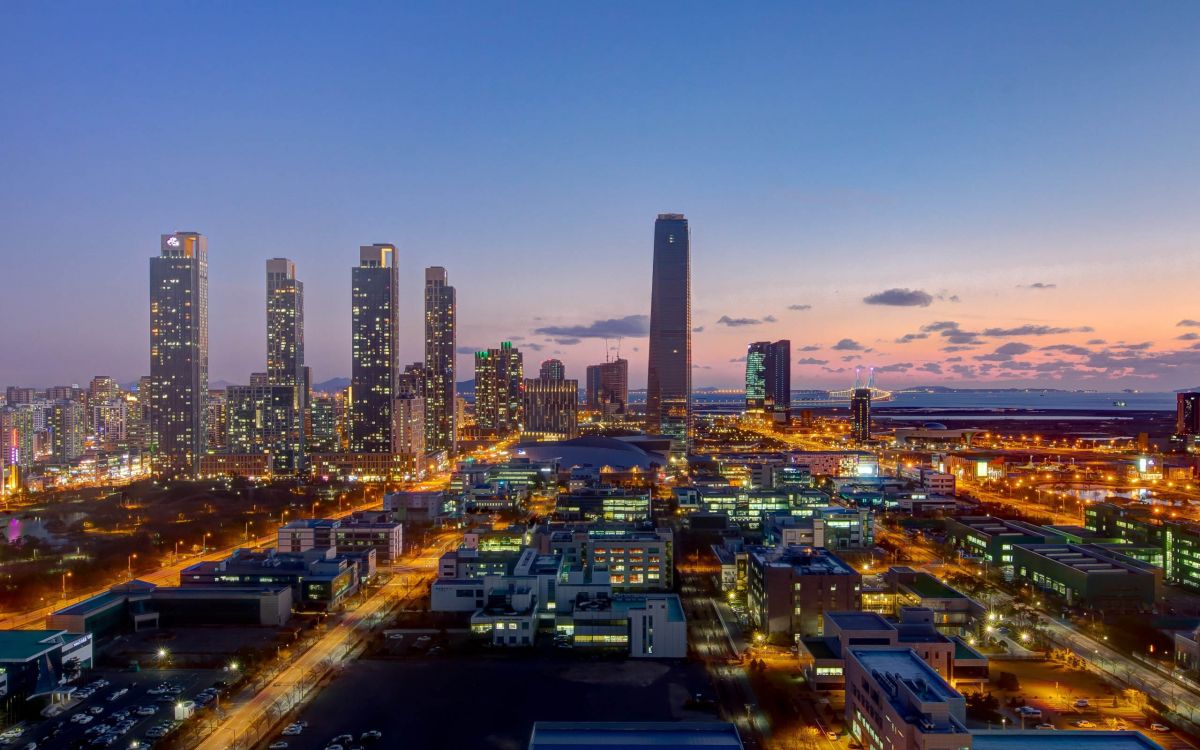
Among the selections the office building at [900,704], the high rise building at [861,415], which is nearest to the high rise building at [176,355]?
the office building at [900,704]

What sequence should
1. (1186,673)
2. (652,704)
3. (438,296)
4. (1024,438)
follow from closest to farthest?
(652,704), (1186,673), (1024,438), (438,296)

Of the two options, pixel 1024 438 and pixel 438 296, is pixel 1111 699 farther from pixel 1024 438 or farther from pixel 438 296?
pixel 438 296

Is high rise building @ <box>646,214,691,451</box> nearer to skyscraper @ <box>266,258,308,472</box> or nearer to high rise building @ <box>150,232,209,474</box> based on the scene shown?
skyscraper @ <box>266,258,308,472</box>

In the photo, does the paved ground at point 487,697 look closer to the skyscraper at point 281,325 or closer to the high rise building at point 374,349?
the high rise building at point 374,349

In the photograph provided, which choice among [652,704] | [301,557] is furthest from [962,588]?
[301,557]

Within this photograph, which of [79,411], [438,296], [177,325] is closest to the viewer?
[177,325]
